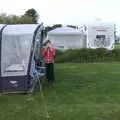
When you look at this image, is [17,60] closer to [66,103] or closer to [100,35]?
[66,103]

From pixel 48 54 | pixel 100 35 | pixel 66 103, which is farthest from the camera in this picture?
pixel 100 35

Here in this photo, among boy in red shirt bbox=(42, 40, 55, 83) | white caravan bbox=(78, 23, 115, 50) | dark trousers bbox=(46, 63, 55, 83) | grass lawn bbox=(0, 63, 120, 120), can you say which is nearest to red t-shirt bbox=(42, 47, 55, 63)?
boy in red shirt bbox=(42, 40, 55, 83)

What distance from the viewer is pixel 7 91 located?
43.9ft

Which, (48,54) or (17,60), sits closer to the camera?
(17,60)

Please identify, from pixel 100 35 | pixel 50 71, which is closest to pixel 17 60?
pixel 50 71

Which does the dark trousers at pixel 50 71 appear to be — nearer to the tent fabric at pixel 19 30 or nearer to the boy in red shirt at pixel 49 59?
the boy in red shirt at pixel 49 59

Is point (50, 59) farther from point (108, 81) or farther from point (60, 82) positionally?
point (108, 81)

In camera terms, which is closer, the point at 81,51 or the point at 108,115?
the point at 108,115

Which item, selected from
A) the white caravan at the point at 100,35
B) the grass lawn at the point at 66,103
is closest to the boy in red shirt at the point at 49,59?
the grass lawn at the point at 66,103

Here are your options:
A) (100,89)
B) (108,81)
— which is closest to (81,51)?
(108,81)

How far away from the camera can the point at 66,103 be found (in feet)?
37.5

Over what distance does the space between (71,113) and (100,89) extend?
444 cm

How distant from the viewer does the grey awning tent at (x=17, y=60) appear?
44.0 feet

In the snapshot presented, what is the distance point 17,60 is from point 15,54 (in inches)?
8.0
